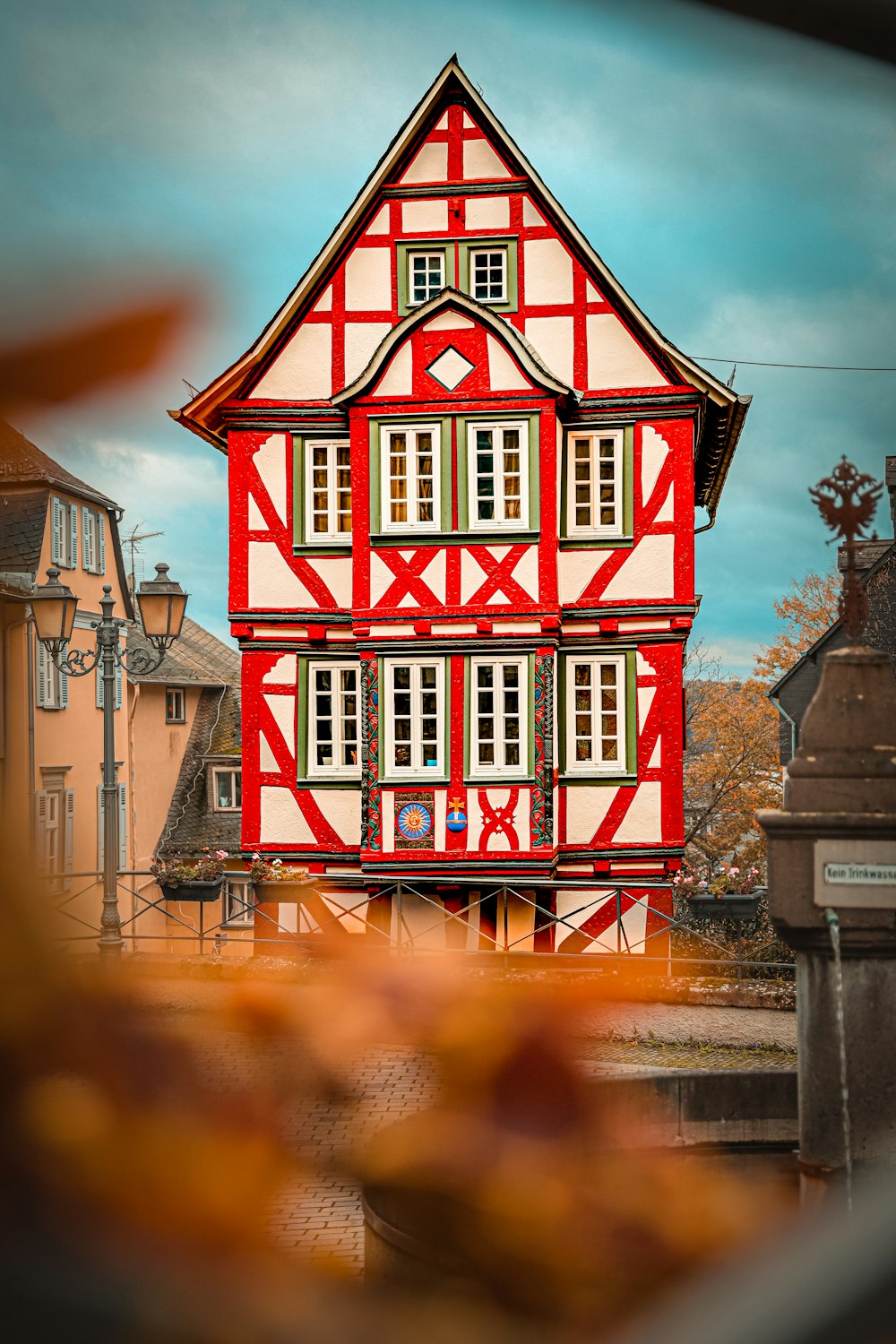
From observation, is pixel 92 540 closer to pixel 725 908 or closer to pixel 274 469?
pixel 274 469

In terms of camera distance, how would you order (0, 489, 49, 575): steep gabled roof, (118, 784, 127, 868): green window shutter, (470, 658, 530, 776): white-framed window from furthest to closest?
(470, 658, 530, 776): white-framed window
(118, 784, 127, 868): green window shutter
(0, 489, 49, 575): steep gabled roof

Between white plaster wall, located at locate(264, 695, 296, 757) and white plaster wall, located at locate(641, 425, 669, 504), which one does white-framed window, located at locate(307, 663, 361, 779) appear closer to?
white plaster wall, located at locate(264, 695, 296, 757)

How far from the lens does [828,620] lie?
2.99 ft

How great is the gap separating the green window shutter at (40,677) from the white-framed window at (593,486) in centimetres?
40

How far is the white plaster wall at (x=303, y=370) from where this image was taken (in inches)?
31.2

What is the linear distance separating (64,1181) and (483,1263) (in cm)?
28

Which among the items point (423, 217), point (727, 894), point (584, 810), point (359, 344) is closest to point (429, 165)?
point (423, 217)

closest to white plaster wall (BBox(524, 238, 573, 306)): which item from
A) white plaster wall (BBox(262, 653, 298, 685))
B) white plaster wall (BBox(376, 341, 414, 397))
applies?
white plaster wall (BBox(376, 341, 414, 397))

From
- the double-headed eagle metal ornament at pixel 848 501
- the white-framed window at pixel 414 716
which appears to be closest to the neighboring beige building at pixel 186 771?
the white-framed window at pixel 414 716

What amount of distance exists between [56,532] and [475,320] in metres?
0.35

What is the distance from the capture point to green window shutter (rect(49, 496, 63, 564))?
0.63 m

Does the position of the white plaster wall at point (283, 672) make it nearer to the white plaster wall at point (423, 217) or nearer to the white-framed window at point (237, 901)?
the white-framed window at point (237, 901)

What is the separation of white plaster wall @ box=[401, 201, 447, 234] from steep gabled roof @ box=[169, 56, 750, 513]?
0.03m

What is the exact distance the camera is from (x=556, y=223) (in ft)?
2.89
